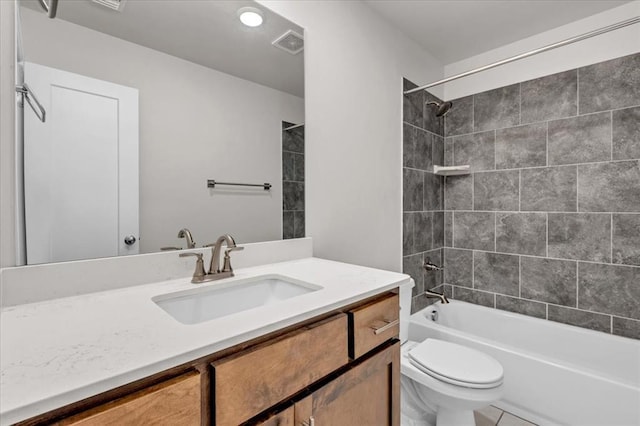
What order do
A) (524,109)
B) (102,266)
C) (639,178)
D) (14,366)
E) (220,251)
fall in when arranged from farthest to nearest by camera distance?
(524,109) → (639,178) → (220,251) → (102,266) → (14,366)

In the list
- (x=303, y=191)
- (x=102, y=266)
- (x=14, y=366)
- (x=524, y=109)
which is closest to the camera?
(x=14, y=366)

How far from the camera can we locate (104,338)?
0.59 meters

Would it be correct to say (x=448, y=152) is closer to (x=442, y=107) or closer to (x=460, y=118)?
(x=460, y=118)

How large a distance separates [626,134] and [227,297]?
2511 millimetres

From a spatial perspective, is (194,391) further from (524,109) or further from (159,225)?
(524,109)

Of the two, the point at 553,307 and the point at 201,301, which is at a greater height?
the point at 201,301

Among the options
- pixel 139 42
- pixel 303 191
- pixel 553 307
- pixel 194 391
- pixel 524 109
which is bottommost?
pixel 553 307

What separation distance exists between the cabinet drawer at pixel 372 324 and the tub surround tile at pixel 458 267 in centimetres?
177

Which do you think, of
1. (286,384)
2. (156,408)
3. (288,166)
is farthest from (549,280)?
(156,408)

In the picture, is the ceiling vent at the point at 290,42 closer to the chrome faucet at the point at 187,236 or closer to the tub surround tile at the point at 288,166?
the tub surround tile at the point at 288,166

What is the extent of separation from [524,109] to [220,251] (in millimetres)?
2410

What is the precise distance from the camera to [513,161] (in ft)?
7.49

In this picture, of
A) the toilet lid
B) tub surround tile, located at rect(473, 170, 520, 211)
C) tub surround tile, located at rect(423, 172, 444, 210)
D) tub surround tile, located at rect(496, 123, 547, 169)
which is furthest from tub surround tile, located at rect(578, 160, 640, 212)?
the toilet lid

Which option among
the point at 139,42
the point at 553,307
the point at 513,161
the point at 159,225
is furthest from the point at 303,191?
the point at 553,307
